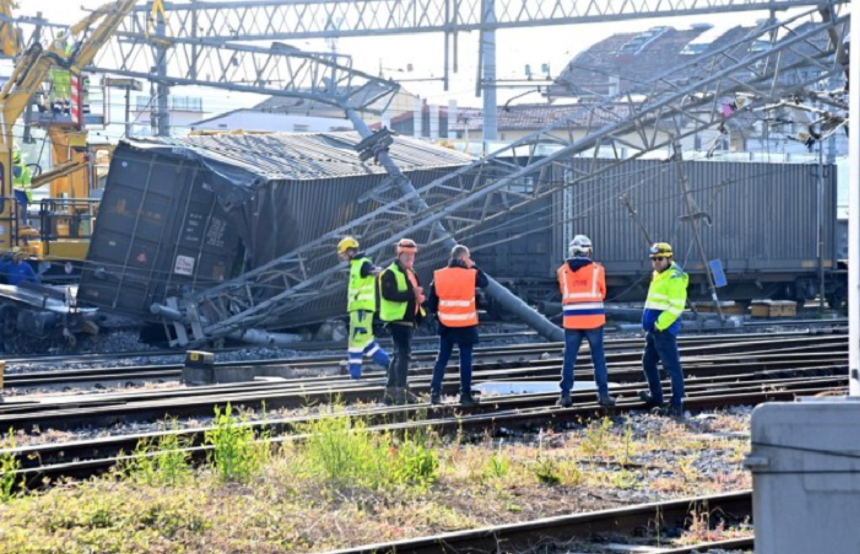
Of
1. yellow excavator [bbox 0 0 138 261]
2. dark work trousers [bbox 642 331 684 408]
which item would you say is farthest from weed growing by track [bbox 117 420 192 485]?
yellow excavator [bbox 0 0 138 261]

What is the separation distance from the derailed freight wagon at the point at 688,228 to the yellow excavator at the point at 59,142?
967 centimetres

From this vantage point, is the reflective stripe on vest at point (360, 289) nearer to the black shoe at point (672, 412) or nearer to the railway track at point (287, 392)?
the railway track at point (287, 392)

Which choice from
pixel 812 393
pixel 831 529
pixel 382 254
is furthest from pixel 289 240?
pixel 831 529

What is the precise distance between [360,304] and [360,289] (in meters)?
0.20

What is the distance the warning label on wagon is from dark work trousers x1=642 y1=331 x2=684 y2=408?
41.7ft

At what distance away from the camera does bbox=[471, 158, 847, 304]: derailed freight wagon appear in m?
30.6

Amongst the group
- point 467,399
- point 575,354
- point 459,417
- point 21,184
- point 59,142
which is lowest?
point 459,417

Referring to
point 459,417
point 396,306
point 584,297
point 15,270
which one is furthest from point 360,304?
point 15,270

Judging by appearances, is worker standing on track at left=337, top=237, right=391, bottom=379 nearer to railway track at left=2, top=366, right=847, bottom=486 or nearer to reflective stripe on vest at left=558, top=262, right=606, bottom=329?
railway track at left=2, top=366, right=847, bottom=486

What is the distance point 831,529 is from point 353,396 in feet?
31.1

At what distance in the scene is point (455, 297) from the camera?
1323 cm

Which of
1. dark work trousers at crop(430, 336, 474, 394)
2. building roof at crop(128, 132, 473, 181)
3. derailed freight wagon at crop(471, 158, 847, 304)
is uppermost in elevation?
building roof at crop(128, 132, 473, 181)

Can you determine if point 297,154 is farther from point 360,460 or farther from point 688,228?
point 360,460

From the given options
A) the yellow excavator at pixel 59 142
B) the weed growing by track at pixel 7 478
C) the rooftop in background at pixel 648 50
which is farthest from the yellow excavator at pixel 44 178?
the rooftop in background at pixel 648 50
